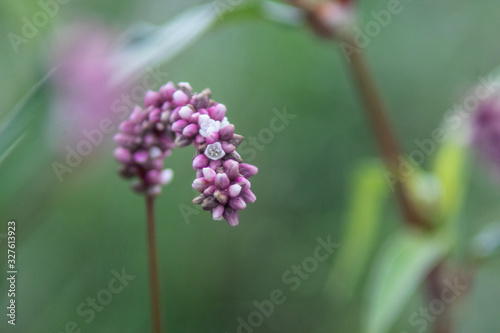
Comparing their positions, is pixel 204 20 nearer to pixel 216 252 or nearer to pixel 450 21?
pixel 216 252

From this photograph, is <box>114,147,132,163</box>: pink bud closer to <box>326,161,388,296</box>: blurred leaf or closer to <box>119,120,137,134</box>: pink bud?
<box>119,120,137,134</box>: pink bud

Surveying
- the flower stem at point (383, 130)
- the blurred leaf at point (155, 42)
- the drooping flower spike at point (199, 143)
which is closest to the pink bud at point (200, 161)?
the drooping flower spike at point (199, 143)

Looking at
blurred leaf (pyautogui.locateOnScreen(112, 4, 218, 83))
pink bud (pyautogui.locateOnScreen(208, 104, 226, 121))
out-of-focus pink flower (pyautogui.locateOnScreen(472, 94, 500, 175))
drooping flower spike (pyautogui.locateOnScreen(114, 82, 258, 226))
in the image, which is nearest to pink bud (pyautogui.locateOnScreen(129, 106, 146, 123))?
drooping flower spike (pyautogui.locateOnScreen(114, 82, 258, 226))

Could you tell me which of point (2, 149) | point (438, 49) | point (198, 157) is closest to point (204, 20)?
point (2, 149)

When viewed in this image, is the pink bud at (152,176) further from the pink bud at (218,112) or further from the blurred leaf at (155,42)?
the blurred leaf at (155,42)

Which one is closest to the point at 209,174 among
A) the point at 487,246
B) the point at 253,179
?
the point at 487,246

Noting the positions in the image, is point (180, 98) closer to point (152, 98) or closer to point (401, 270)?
point (152, 98)
